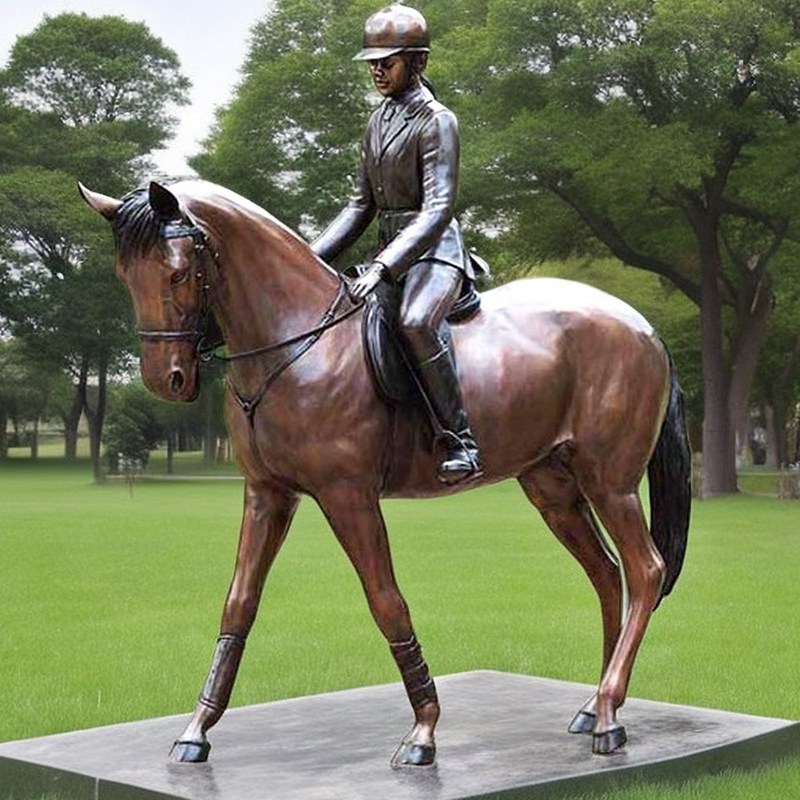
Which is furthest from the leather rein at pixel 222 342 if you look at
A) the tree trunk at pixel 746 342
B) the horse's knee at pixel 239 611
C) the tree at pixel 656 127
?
the tree trunk at pixel 746 342

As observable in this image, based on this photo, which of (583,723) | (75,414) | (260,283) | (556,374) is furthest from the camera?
(75,414)

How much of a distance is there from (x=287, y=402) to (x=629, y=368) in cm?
188

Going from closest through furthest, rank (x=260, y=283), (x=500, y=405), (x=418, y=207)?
1. (x=260, y=283)
2. (x=418, y=207)
3. (x=500, y=405)

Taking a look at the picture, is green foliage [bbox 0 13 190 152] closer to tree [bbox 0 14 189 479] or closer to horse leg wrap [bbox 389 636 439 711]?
tree [bbox 0 14 189 479]

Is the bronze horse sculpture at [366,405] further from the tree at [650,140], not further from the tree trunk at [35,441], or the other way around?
the tree trunk at [35,441]

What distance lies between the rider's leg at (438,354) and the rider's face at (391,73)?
2.71 ft

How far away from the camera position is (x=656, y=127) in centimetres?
3328

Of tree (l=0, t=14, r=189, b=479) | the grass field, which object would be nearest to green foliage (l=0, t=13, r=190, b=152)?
tree (l=0, t=14, r=189, b=479)

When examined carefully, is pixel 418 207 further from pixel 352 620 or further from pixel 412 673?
pixel 352 620

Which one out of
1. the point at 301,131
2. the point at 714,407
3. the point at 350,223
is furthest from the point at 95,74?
the point at 350,223

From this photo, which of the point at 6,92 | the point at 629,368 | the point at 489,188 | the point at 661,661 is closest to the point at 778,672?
the point at 661,661

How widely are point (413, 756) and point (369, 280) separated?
6.90 feet

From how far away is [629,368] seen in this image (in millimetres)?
7809

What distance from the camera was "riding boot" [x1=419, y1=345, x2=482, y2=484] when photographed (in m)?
6.99
